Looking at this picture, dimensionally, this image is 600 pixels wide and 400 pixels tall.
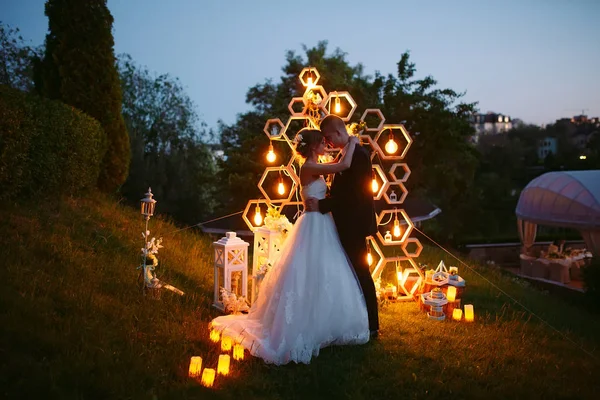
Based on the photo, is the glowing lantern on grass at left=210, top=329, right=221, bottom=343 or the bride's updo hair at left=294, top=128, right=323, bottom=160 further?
the bride's updo hair at left=294, top=128, right=323, bottom=160

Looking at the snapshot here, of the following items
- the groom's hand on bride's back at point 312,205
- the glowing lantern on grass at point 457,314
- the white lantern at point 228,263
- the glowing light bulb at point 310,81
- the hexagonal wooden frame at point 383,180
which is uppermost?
the glowing light bulb at point 310,81

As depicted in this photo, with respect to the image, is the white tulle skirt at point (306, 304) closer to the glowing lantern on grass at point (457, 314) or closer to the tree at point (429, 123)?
the glowing lantern on grass at point (457, 314)

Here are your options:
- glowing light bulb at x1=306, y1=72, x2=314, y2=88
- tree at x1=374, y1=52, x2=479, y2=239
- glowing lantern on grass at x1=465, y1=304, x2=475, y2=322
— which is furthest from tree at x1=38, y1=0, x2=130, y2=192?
tree at x1=374, y1=52, x2=479, y2=239

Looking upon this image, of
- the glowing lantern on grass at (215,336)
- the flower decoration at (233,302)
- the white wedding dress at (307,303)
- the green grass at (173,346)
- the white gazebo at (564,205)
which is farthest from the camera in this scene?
the white gazebo at (564,205)

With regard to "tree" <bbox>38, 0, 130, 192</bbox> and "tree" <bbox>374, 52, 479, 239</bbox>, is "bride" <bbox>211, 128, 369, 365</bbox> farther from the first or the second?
"tree" <bbox>374, 52, 479, 239</bbox>

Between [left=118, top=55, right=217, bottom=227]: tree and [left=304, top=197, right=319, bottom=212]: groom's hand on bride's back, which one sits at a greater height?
[left=118, top=55, right=217, bottom=227]: tree

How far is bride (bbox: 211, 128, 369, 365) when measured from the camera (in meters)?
4.81

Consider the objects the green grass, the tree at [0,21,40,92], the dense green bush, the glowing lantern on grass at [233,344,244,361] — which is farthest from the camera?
the tree at [0,21,40,92]

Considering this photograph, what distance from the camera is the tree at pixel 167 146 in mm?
17375

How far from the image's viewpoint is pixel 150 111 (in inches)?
838

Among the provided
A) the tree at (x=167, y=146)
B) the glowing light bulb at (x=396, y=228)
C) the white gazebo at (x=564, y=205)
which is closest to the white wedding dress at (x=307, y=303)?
the glowing light bulb at (x=396, y=228)

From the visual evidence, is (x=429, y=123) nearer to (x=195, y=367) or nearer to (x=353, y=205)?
(x=353, y=205)

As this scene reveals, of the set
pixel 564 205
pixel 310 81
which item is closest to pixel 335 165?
pixel 310 81

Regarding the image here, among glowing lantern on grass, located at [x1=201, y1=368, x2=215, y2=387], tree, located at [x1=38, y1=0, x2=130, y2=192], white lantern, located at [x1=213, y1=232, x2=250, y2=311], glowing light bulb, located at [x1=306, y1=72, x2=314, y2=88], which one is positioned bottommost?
glowing lantern on grass, located at [x1=201, y1=368, x2=215, y2=387]
